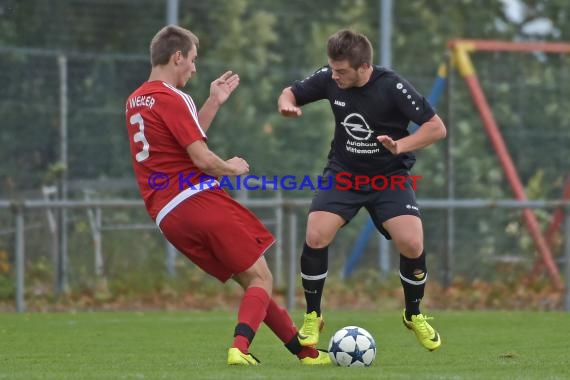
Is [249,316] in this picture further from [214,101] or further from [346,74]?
[346,74]

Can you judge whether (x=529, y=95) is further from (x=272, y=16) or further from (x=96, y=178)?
(x=96, y=178)

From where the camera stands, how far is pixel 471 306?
1417cm

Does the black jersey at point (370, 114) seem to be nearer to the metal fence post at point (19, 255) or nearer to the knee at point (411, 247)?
the knee at point (411, 247)

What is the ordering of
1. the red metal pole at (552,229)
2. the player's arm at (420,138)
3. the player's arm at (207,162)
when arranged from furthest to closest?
1. the red metal pole at (552,229)
2. the player's arm at (420,138)
3. the player's arm at (207,162)

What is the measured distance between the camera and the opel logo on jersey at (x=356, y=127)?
27.7 ft

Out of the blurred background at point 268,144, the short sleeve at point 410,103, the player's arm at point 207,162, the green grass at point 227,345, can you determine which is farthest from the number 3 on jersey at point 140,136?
the blurred background at point 268,144

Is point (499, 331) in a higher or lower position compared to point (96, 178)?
lower

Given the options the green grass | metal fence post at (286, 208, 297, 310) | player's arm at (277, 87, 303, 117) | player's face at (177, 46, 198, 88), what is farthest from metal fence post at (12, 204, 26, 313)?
player's face at (177, 46, 198, 88)

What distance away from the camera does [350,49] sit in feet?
26.8

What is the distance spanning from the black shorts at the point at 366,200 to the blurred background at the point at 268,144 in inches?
178

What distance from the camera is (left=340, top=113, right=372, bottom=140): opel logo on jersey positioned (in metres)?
8.45

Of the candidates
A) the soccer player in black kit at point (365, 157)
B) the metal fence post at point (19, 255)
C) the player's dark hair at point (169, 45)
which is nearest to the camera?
the player's dark hair at point (169, 45)

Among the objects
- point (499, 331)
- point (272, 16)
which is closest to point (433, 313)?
point (499, 331)

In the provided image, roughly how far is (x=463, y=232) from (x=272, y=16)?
11.2ft
